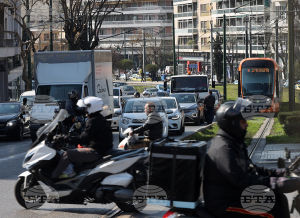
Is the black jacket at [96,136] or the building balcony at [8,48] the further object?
the building balcony at [8,48]

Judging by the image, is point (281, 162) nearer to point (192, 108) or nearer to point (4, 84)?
point (192, 108)

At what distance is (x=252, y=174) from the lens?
13.3 feet

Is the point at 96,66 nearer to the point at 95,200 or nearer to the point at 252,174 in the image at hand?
the point at 95,200

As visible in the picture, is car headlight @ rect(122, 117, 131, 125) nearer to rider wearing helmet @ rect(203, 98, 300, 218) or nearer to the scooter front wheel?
the scooter front wheel

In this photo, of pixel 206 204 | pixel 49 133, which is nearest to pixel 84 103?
pixel 49 133

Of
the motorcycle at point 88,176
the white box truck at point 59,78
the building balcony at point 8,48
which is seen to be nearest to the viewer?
the motorcycle at point 88,176

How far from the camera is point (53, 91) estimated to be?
1839cm

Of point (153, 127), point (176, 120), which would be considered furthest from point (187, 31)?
point (153, 127)

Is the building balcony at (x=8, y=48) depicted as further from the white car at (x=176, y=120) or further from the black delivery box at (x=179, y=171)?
the black delivery box at (x=179, y=171)

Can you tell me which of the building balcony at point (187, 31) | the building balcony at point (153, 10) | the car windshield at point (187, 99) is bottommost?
the car windshield at point (187, 99)

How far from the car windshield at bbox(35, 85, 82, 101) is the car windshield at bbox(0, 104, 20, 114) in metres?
1.68

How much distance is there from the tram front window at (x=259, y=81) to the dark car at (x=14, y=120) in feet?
47.2

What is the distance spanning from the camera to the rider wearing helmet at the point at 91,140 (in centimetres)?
668

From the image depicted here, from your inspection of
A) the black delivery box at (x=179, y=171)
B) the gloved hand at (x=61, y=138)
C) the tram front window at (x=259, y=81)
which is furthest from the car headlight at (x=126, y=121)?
the tram front window at (x=259, y=81)
